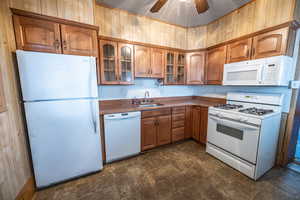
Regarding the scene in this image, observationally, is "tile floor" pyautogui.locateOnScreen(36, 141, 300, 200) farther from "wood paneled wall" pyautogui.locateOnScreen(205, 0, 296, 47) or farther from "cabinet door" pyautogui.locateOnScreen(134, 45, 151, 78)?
"wood paneled wall" pyautogui.locateOnScreen(205, 0, 296, 47)

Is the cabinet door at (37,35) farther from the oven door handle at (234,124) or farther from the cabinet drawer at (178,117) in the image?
the oven door handle at (234,124)

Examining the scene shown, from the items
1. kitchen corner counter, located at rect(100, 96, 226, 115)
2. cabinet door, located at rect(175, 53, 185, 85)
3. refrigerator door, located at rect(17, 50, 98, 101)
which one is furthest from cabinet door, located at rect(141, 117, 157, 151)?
cabinet door, located at rect(175, 53, 185, 85)

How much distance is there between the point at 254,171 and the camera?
1.71 metres

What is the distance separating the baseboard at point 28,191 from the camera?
1.32 meters

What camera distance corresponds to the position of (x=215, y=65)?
270 cm

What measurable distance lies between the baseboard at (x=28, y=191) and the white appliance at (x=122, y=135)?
0.96 m

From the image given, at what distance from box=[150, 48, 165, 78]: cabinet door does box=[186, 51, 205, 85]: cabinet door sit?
78 cm

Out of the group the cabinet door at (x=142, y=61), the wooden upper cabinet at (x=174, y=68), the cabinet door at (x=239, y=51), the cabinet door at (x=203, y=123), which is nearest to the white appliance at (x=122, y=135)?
the cabinet door at (x=142, y=61)

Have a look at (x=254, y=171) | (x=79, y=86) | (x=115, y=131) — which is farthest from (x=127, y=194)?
(x=254, y=171)

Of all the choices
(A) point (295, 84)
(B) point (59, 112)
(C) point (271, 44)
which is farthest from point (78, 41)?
(A) point (295, 84)

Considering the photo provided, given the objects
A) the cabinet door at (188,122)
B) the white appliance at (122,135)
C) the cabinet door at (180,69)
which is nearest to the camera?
the white appliance at (122,135)

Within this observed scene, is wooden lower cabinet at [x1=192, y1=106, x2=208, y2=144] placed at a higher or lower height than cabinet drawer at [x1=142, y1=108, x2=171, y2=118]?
lower

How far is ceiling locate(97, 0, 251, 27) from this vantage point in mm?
2072

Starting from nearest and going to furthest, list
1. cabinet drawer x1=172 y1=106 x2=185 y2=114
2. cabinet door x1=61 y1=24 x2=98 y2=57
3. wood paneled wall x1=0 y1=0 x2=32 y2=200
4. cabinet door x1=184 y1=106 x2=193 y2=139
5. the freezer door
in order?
1. wood paneled wall x1=0 y1=0 x2=32 y2=200
2. the freezer door
3. cabinet door x1=61 y1=24 x2=98 y2=57
4. cabinet drawer x1=172 y1=106 x2=185 y2=114
5. cabinet door x1=184 y1=106 x2=193 y2=139
